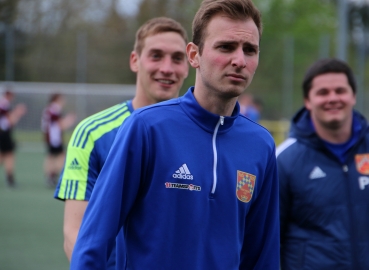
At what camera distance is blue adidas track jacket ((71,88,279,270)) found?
8.36 ft

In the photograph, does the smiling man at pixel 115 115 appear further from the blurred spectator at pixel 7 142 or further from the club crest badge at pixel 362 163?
the blurred spectator at pixel 7 142

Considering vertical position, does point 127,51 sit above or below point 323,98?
above

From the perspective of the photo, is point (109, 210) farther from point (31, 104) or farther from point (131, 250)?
point (31, 104)

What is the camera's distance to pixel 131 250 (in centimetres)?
264

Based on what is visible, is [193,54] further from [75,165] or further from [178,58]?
[178,58]

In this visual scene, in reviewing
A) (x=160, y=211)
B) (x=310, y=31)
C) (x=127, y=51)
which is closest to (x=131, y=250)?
(x=160, y=211)

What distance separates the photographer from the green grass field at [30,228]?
7.58m

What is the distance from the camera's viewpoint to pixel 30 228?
32.0 ft

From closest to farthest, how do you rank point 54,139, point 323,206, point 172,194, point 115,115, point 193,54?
point 172,194 → point 193,54 → point 115,115 → point 323,206 → point 54,139

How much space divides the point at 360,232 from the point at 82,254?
201cm

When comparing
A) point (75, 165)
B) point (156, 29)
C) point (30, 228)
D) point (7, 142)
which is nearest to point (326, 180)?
point (156, 29)

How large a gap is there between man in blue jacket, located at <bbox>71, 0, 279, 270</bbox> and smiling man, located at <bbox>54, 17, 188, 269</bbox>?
0.87 meters

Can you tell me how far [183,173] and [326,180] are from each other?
1.59m

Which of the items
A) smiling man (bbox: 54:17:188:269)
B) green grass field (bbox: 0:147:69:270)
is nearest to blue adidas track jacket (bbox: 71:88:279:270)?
smiling man (bbox: 54:17:188:269)
